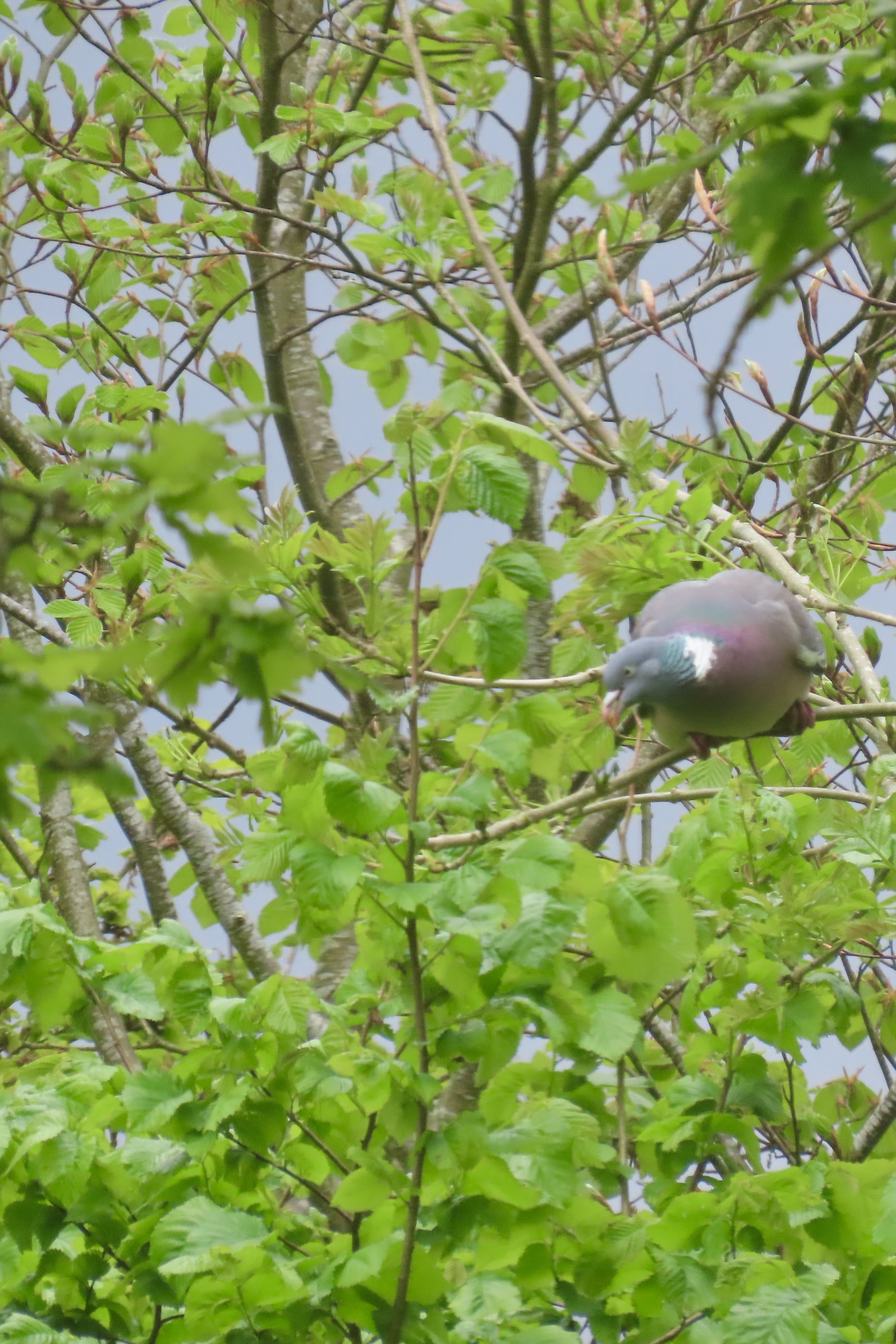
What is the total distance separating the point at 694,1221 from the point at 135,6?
4.14 meters

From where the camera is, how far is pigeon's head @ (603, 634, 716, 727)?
7.36ft

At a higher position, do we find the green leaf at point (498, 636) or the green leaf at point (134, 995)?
the green leaf at point (498, 636)

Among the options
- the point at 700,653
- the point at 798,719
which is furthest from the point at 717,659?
the point at 798,719

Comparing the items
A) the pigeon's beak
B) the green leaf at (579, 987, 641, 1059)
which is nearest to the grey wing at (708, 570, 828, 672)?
the pigeon's beak

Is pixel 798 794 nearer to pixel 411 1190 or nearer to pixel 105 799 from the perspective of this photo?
pixel 411 1190

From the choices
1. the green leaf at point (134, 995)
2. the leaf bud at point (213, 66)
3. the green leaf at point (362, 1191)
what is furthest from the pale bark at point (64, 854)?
the green leaf at point (362, 1191)

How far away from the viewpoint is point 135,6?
4.46 metres

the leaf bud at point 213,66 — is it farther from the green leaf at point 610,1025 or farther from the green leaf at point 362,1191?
the green leaf at point 362,1191

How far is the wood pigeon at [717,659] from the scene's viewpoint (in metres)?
2.26

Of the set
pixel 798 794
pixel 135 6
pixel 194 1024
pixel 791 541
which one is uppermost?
pixel 135 6

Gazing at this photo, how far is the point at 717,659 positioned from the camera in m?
2.25

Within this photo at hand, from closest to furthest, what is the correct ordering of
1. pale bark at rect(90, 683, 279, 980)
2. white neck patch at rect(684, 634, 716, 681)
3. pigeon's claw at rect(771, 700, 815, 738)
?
white neck patch at rect(684, 634, 716, 681)
pigeon's claw at rect(771, 700, 815, 738)
pale bark at rect(90, 683, 279, 980)

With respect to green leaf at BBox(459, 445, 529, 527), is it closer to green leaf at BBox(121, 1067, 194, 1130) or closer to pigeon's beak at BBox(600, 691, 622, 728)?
pigeon's beak at BBox(600, 691, 622, 728)

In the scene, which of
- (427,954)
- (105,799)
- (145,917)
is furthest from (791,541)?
(145,917)
